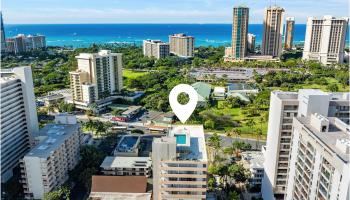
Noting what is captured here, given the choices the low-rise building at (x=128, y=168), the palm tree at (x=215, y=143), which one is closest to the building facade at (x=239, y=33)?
the palm tree at (x=215, y=143)

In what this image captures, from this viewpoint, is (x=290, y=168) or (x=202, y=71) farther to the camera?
(x=202, y=71)

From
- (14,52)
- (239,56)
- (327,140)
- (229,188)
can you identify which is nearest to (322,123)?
(327,140)

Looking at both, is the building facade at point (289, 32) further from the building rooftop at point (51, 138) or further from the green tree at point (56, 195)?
the green tree at point (56, 195)

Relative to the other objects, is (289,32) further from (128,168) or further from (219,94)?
(128,168)

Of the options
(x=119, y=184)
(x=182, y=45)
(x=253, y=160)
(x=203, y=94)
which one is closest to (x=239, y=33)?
(x=182, y=45)

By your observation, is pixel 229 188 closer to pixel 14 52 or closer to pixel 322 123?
pixel 322 123

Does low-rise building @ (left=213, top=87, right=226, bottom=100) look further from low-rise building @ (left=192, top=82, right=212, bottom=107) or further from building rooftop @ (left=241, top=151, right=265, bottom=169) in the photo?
building rooftop @ (left=241, top=151, right=265, bottom=169)

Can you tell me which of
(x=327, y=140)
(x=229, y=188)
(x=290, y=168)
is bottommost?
(x=229, y=188)

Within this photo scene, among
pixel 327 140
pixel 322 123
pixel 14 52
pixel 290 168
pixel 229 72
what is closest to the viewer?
pixel 327 140
